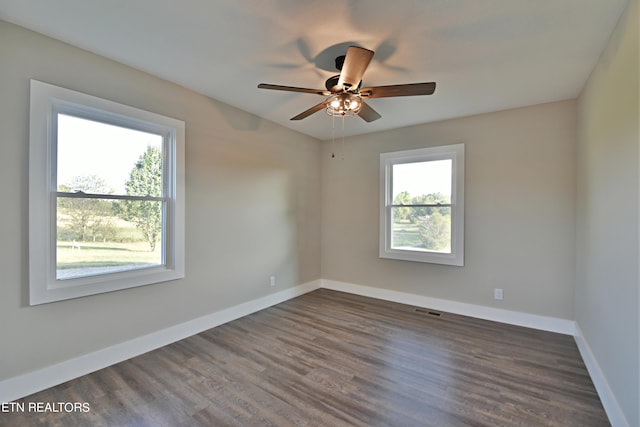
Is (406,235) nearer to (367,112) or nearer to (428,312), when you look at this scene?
(428,312)

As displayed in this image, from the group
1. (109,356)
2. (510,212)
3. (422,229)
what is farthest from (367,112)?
(109,356)

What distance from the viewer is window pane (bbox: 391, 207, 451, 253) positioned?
152 inches

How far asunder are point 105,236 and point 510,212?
4214mm

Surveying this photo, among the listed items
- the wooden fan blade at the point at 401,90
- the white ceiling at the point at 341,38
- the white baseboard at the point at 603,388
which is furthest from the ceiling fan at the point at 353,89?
the white baseboard at the point at 603,388

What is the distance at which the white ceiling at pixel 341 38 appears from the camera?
177 cm

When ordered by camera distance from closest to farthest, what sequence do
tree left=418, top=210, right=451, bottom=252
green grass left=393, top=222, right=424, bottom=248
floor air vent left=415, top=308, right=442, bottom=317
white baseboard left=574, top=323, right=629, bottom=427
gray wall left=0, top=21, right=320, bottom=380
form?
white baseboard left=574, top=323, right=629, bottom=427 < gray wall left=0, top=21, right=320, bottom=380 < floor air vent left=415, top=308, right=442, bottom=317 < tree left=418, top=210, right=451, bottom=252 < green grass left=393, top=222, right=424, bottom=248

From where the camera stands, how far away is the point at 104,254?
249 centimetres

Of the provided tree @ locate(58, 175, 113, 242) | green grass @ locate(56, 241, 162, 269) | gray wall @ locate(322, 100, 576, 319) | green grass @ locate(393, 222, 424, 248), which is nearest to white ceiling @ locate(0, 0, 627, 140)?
gray wall @ locate(322, 100, 576, 319)

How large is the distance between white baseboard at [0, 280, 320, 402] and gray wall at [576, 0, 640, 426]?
333cm

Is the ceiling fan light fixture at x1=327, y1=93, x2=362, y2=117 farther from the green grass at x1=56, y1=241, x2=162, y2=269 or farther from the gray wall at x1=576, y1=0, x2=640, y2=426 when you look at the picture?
the green grass at x1=56, y1=241, x2=162, y2=269

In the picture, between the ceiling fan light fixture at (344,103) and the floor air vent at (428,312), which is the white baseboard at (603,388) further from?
the ceiling fan light fixture at (344,103)

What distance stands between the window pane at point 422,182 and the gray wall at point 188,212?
1.38 m

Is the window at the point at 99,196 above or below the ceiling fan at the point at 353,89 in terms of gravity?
below

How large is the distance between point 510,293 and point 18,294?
180 inches
